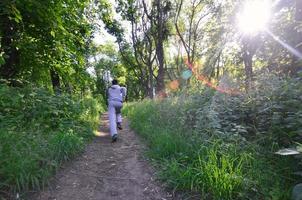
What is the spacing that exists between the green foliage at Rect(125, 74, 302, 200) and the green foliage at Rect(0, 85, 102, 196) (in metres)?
1.88

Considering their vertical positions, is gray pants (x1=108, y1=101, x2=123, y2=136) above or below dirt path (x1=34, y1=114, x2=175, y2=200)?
above

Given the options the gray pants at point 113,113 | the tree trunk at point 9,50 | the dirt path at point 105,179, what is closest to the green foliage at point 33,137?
the dirt path at point 105,179

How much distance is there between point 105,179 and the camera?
13.9 ft

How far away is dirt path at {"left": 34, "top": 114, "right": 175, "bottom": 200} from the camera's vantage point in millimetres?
3582

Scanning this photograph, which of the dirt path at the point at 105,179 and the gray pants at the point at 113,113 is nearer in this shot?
the dirt path at the point at 105,179

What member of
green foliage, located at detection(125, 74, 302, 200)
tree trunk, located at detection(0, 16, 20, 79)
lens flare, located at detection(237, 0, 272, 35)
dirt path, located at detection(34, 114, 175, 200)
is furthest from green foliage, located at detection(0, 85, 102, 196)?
lens flare, located at detection(237, 0, 272, 35)

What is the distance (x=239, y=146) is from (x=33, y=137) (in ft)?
11.7

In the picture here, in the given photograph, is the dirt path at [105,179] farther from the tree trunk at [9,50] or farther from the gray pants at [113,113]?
the tree trunk at [9,50]

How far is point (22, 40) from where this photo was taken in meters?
8.07

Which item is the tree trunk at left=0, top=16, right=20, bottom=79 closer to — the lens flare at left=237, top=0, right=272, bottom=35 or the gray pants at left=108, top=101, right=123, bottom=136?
the gray pants at left=108, top=101, right=123, bottom=136

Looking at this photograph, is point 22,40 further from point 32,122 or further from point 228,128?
point 228,128

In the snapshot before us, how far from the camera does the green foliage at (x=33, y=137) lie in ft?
11.2

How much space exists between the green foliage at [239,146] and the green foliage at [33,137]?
1880 millimetres

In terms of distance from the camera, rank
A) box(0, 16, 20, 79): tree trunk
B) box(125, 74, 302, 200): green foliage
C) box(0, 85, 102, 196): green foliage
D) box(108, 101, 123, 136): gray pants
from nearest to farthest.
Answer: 1. box(125, 74, 302, 200): green foliage
2. box(0, 85, 102, 196): green foliage
3. box(108, 101, 123, 136): gray pants
4. box(0, 16, 20, 79): tree trunk
